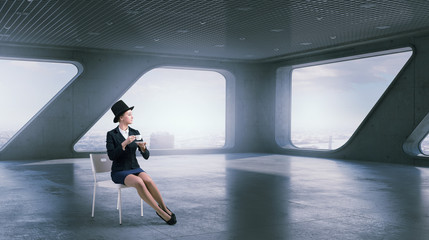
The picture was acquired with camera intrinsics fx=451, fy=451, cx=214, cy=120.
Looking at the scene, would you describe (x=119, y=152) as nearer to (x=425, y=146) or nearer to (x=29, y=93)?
(x=425, y=146)

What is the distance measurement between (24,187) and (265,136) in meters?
11.7

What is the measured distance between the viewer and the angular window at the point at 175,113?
1681 cm

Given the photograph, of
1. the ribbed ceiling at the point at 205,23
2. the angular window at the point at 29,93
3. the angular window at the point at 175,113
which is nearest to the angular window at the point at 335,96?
the ribbed ceiling at the point at 205,23

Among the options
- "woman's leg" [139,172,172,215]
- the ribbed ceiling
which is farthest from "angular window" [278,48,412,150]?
"woman's leg" [139,172,172,215]

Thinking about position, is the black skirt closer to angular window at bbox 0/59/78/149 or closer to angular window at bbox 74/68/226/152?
angular window at bbox 74/68/226/152

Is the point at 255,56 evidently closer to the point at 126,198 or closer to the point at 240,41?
the point at 240,41

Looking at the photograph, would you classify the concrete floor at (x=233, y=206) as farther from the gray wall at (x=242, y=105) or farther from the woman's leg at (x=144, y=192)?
the gray wall at (x=242, y=105)

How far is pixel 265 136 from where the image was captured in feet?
60.5

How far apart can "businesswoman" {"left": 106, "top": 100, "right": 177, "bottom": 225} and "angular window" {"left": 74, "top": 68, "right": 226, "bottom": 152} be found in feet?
29.7

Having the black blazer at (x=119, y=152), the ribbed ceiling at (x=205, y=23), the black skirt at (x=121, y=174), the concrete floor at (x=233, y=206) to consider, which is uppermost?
the ribbed ceiling at (x=205, y=23)

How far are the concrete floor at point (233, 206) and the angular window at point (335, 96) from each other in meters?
5.09

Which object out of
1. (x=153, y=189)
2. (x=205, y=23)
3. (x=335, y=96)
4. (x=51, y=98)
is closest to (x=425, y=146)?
(x=205, y=23)

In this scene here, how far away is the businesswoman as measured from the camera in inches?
201

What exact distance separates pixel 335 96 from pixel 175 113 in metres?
8.80
